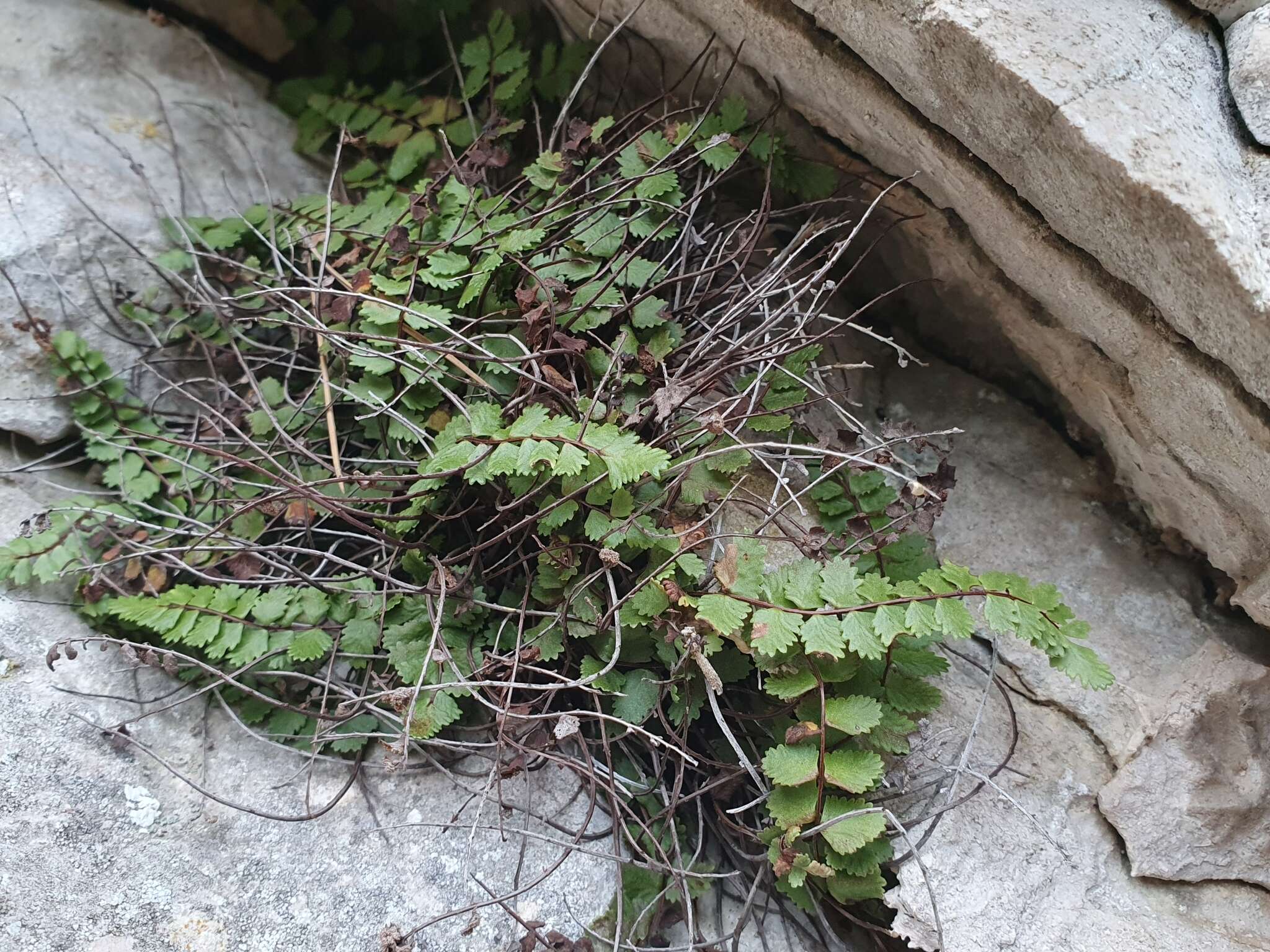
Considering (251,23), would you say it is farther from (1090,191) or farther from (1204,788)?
(1204,788)

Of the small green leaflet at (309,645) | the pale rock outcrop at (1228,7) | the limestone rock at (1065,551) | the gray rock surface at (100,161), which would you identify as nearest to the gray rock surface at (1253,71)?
the pale rock outcrop at (1228,7)

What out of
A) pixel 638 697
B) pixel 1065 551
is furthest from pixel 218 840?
pixel 1065 551

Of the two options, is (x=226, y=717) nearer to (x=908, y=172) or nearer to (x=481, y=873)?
(x=481, y=873)

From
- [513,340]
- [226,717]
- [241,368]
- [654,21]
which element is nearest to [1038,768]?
[513,340]

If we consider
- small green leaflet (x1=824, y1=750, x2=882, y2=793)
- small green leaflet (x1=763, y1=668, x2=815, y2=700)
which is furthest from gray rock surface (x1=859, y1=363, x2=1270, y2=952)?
small green leaflet (x1=763, y1=668, x2=815, y2=700)

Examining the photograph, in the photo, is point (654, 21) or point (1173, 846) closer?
point (1173, 846)

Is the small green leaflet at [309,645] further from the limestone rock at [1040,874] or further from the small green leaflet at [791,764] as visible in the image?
the limestone rock at [1040,874]

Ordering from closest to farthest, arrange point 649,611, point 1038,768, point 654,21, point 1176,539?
point 649,611, point 1038,768, point 1176,539, point 654,21
